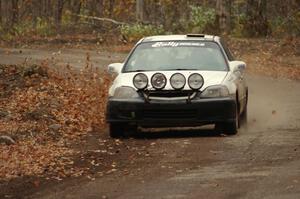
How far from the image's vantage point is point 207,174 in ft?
29.9

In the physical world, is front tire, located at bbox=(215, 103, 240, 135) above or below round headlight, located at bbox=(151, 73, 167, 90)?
below

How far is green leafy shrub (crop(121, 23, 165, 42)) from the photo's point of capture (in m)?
35.4

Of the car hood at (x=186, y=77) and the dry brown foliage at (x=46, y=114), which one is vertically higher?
the car hood at (x=186, y=77)

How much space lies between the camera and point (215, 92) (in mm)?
12141

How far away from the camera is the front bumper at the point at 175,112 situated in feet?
39.4

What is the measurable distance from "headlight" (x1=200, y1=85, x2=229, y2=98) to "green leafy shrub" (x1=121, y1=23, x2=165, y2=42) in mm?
23172

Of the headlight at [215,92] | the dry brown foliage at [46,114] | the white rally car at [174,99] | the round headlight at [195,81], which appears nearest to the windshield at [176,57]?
the white rally car at [174,99]

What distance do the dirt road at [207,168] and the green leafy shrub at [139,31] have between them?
2092cm

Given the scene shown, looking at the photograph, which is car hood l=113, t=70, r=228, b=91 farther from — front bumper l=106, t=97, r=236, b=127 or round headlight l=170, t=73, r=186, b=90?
front bumper l=106, t=97, r=236, b=127

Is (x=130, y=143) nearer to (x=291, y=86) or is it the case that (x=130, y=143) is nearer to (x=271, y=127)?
(x=271, y=127)

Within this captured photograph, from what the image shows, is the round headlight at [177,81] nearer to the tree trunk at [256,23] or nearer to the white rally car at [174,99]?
the white rally car at [174,99]

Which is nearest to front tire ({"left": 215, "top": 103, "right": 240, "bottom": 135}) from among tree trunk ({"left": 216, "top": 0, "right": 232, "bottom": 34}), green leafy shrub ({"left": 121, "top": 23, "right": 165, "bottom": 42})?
green leafy shrub ({"left": 121, "top": 23, "right": 165, "bottom": 42})

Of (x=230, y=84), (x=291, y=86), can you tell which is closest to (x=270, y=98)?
(x=291, y=86)

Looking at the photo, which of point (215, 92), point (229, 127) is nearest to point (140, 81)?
point (215, 92)
